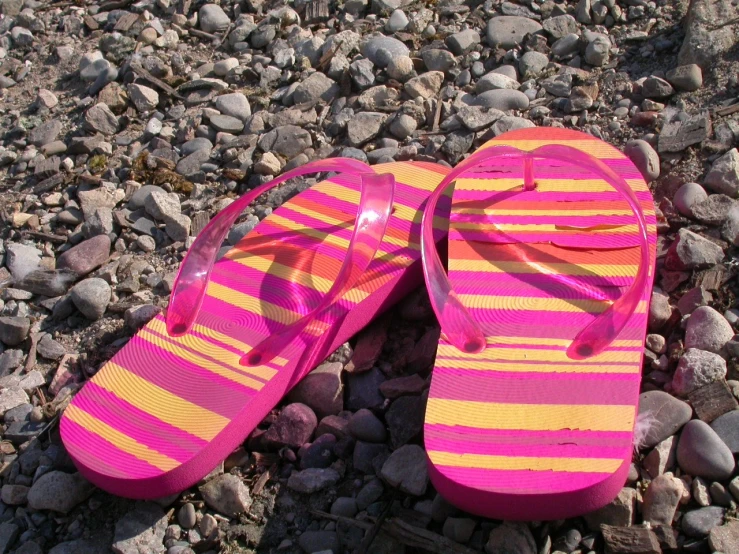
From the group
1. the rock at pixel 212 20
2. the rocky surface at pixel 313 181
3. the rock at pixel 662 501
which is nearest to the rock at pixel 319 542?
the rocky surface at pixel 313 181

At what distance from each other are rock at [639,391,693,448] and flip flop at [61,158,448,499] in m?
0.54

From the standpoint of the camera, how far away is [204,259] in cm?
192

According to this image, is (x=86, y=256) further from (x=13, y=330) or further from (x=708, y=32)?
(x=708, y=32)

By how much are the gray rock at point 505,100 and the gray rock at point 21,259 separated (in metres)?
1.17

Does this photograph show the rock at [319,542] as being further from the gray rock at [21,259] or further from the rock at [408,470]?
the gray rock at [21,259]

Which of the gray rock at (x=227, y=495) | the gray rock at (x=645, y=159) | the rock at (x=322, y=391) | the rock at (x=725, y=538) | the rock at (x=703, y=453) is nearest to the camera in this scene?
the rock at (x=725, y=538)

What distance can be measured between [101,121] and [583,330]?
5.11 ft

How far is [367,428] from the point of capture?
5.42 feet

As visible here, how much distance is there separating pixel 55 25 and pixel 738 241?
7.42 ft

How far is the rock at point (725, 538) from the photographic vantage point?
53.7 inches

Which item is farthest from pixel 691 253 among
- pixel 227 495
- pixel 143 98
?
pixel 143 98

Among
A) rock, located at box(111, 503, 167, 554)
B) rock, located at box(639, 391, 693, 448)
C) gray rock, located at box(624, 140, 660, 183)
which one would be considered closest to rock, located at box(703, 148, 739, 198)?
gray rock, located at box(624, 140, 660, 183)

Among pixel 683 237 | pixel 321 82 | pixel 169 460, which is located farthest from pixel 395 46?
pixel 169 460

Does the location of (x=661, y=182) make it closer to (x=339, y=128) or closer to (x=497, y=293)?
(x=497, y=293)
